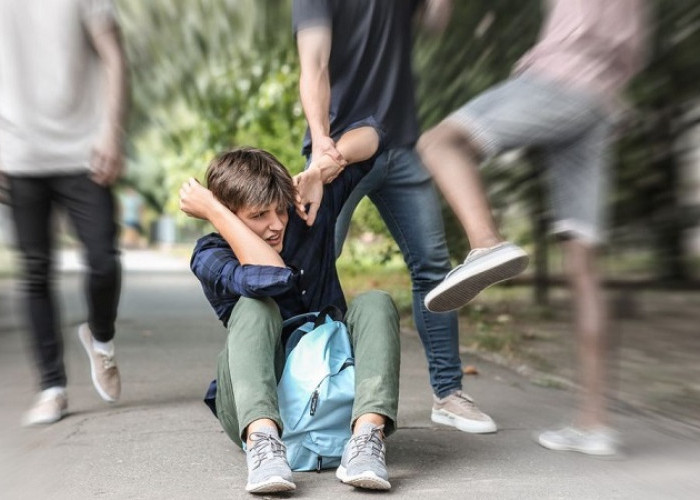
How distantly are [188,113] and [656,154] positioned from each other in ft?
24.0

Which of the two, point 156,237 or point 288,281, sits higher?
point 156,237

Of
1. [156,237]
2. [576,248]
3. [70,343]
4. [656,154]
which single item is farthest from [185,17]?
[156,237]

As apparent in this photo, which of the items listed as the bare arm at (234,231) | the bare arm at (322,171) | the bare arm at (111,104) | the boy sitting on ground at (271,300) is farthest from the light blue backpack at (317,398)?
the bare arm at (111,104)

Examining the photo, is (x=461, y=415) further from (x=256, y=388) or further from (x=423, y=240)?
(x=256, y=388)

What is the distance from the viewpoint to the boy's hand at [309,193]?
10.9 feet

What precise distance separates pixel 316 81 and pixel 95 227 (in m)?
1.18

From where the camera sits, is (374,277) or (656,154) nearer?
(656,154)

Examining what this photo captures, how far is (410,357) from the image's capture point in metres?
6.13

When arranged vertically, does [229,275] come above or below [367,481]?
above

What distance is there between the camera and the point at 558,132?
3348 millimetres

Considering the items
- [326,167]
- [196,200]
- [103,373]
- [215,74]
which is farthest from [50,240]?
[215,74]

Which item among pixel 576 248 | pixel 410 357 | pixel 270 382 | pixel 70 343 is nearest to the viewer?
pixel 270 382

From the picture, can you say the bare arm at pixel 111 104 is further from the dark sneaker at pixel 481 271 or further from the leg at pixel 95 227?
the dark sneaker at pixel 481 271

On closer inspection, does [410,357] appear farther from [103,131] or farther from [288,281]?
[288,281]
